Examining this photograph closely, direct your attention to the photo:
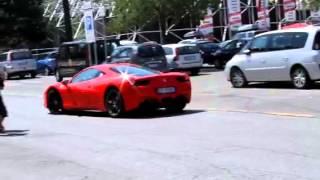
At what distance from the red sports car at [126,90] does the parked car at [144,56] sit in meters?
11.8

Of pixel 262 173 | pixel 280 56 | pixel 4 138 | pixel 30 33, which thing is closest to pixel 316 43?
pixel 280 56

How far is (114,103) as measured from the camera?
1551cm

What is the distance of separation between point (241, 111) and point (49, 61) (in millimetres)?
30766

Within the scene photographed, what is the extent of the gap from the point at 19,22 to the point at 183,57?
97.2 ft

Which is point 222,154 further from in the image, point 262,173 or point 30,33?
point 30,33

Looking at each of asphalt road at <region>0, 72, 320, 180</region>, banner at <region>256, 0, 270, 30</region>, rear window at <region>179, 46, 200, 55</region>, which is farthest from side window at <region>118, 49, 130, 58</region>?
banner at <region>256, 0, 270, 30</region>

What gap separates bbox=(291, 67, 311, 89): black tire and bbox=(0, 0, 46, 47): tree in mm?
41972

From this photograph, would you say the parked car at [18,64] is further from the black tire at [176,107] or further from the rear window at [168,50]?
the black tire at [176,107]

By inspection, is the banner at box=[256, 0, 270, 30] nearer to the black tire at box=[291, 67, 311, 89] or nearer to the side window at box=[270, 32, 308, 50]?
the side window at box=[270, 32, 308, 50]

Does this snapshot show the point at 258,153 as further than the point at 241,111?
No

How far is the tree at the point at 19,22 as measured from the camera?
58.5 m

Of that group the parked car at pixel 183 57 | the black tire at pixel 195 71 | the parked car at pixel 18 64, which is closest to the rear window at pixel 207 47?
the black tire at pixel 195 71

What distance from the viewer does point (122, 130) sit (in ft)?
43.0

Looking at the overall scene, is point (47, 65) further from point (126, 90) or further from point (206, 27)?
point (126, 90)
